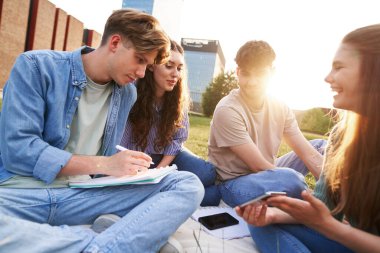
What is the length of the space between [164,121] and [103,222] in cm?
151

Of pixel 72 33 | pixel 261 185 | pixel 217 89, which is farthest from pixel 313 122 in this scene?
pixel 261 185

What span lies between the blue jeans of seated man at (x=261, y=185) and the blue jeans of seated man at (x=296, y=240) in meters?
0.47

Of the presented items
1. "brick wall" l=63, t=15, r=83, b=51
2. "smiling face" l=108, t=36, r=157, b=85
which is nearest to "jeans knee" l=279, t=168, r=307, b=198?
"smiling face" l=108, t=36, r=157, b=85

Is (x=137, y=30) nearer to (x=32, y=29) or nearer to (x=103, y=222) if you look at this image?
(x=103, y=222)

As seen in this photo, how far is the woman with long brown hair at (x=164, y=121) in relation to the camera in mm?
3102

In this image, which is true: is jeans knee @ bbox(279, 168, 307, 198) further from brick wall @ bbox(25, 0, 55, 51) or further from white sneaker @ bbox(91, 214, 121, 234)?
brick wall @ bbox(25, 0, 55, 51)

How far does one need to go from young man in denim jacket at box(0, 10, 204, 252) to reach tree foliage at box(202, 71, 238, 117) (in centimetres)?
3890

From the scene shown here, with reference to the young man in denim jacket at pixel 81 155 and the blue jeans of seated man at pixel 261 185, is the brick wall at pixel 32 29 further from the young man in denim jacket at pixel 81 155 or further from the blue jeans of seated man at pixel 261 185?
the blue jeans of seated man at pixel 261 185

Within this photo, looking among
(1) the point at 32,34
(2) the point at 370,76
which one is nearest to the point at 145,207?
(2) the point at 370,76

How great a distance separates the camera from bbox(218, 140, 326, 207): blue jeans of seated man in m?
2.35

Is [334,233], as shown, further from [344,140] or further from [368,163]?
[344,140]

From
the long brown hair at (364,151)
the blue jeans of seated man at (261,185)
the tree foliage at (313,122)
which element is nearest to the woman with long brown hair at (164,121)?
the blue jeans of seated man at (261,185)

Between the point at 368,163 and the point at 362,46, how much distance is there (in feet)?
2.15

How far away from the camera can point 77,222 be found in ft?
6.56
